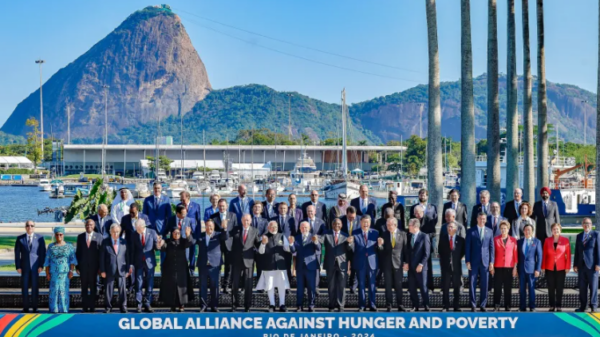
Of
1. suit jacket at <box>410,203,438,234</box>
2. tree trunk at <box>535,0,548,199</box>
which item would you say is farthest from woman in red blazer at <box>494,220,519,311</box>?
tree trunk at <box>535,0,548,199</box>

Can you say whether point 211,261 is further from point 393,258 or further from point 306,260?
point 393,258

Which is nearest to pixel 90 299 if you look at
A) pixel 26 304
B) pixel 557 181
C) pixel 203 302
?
pixel 26 304

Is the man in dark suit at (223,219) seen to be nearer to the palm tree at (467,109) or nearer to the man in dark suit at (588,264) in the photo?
the man in dark suit at (588,264)

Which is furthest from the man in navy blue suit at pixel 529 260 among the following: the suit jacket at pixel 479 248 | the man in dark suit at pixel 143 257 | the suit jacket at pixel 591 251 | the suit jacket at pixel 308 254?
the man in dark suit at pixel 143 257

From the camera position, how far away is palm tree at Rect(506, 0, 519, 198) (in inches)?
927

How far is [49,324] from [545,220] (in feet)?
31.2

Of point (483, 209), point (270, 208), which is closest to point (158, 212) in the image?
point (270, 208)

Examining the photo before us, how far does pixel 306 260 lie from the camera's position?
1337 cm

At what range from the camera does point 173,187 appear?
3366 inches

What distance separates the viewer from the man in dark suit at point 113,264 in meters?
13.2

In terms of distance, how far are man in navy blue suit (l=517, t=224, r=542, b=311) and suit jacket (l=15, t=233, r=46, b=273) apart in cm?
858

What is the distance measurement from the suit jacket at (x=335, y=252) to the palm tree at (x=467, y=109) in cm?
771

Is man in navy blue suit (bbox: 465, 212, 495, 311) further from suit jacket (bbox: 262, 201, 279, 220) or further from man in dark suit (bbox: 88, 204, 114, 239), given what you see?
man in dark suit (bbox: 88, 204, 114, 239)

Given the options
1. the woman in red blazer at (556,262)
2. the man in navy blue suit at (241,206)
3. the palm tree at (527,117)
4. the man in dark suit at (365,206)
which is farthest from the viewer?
the palm tree at (527,117)
